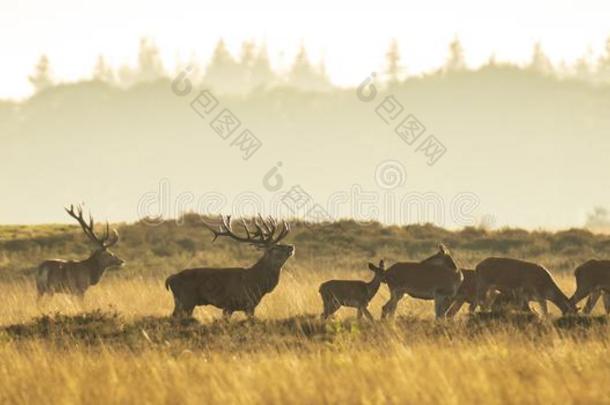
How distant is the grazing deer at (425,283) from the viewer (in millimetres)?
18656

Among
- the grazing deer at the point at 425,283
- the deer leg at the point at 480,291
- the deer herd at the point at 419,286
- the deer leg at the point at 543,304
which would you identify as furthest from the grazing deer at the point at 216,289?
the deer leg at the point at 543,304

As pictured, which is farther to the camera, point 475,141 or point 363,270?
point 475,141

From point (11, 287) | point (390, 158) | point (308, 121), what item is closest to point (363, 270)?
point (11, 287)

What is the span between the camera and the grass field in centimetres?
1123

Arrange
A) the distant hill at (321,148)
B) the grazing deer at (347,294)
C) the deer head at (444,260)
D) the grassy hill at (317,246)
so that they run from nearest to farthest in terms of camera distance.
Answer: the grazing deer at (347,294), the deer head at (444,260), the grassy hill at (317,246), the distant hill at (321,148)

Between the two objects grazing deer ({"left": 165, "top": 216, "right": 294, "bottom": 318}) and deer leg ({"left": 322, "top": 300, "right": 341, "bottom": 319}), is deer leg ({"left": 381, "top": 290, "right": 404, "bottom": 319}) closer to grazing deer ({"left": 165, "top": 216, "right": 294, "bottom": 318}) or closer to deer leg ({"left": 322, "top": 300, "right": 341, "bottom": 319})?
deer leg ({"left": 322, "top": 300, "right": 341, "bottom": 319})

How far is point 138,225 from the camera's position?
39875 mm

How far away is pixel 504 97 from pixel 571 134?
14.2m

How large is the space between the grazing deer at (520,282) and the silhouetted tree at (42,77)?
578 feet

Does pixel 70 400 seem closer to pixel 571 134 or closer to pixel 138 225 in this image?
pixel 138 225

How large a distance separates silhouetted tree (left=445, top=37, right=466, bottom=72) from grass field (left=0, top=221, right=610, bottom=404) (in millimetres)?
156109

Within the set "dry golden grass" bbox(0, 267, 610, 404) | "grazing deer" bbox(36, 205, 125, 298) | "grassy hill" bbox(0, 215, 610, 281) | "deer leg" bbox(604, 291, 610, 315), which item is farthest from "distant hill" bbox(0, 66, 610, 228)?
"dry golden grass" bbox(0, 267, 610, 404)

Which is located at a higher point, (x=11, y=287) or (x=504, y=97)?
(x=504, y=97)

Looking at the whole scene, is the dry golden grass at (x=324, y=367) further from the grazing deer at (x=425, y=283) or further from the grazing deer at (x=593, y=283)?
the grazing deer at (x=593, y=283)
